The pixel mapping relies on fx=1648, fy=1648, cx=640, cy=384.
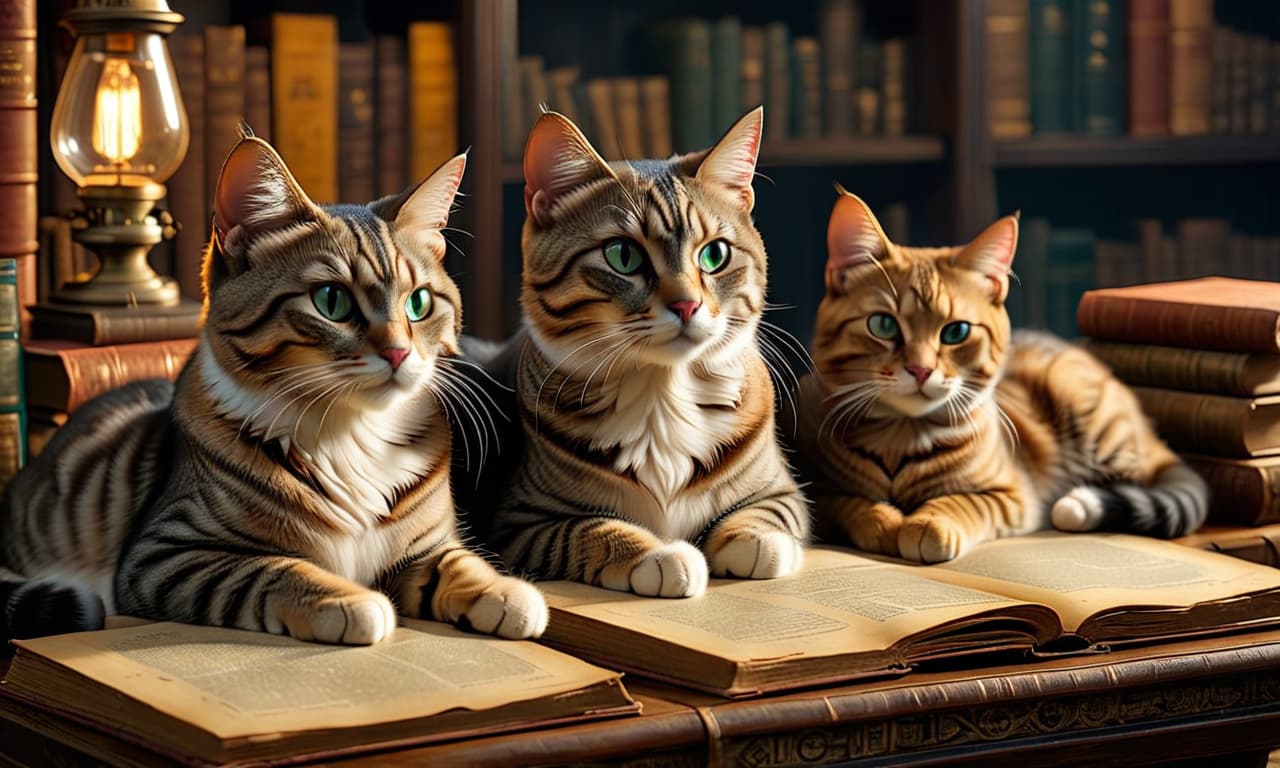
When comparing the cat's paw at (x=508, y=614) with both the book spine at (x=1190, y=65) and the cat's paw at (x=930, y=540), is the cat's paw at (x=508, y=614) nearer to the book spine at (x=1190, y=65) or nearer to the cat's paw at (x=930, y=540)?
the cat's paw at (x=930, y=540)

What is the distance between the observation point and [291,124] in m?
2.36

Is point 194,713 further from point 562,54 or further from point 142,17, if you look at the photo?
point 562,54

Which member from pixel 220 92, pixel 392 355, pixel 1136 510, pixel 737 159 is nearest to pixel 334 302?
pixel 392 355

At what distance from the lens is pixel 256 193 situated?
50.4 inches

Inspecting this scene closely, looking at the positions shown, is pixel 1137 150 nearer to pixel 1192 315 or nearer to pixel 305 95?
pixel 1192 315

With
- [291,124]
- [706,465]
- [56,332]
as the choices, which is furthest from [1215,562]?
[291,124]

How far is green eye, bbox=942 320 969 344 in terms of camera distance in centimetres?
163

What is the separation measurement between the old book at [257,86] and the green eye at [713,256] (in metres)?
1.11

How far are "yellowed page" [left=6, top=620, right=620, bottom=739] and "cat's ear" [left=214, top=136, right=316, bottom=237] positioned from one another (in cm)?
32

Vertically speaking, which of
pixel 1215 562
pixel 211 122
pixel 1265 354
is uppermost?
pixel 211 122

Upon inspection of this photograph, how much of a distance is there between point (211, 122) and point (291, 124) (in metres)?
0.12

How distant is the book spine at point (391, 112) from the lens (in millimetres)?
2436

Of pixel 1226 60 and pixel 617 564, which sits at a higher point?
pixel 1226 60

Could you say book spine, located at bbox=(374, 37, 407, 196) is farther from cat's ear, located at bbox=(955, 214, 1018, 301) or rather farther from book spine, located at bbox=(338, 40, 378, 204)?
cat's ear, located at bbox=(955, 214, 1018, 301)
